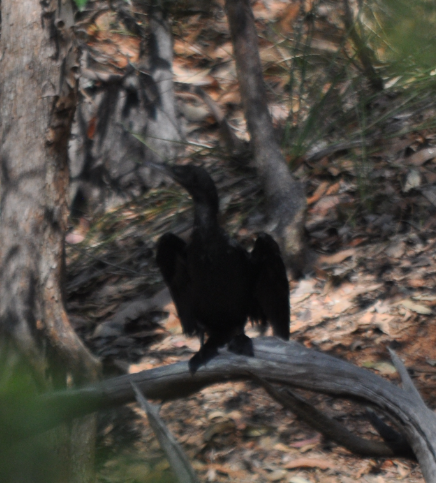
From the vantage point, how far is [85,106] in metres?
6.43

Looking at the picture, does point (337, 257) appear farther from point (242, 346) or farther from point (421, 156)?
point (242, 346)

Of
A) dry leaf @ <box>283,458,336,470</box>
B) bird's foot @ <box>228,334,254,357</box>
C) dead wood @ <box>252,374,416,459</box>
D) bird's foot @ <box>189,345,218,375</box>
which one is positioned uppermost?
bird's foot @ <box>228,334,254,357</box>

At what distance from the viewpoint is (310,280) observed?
458 cm

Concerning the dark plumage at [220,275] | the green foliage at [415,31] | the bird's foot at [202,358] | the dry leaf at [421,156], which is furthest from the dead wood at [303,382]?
the dry leaf at [421,156]

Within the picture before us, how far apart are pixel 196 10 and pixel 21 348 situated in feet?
20.1

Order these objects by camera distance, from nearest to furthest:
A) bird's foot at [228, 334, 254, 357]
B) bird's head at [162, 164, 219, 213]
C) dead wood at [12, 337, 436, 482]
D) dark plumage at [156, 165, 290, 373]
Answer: dead wood at [12, 337, 436, 482], bird's foot at [228, 334, 254, 357], dark plumage at [156, 165, 290, 373], bird's head at [162, 164, 219, 213]

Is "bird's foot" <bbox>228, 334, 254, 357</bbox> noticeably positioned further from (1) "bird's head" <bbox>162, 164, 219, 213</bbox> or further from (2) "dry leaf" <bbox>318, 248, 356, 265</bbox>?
(2) "dry leaf" <bbox>318, 248, 356, 265</bbox>

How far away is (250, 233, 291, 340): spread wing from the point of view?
10.0 ft

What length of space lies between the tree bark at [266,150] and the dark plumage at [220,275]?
53.1 inches

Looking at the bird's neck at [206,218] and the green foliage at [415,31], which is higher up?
the green foliage at [415,31]

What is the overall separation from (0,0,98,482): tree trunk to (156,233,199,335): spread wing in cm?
59

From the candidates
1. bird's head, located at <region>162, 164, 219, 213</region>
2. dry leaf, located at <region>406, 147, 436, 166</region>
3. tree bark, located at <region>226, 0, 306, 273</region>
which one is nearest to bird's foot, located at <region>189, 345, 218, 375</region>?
bird's head, located at <region>162, 164, 219, 213</region>

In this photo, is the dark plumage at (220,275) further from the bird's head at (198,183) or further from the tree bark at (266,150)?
the tree bark at (266,150)

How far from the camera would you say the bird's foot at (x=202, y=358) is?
8.92 ft
